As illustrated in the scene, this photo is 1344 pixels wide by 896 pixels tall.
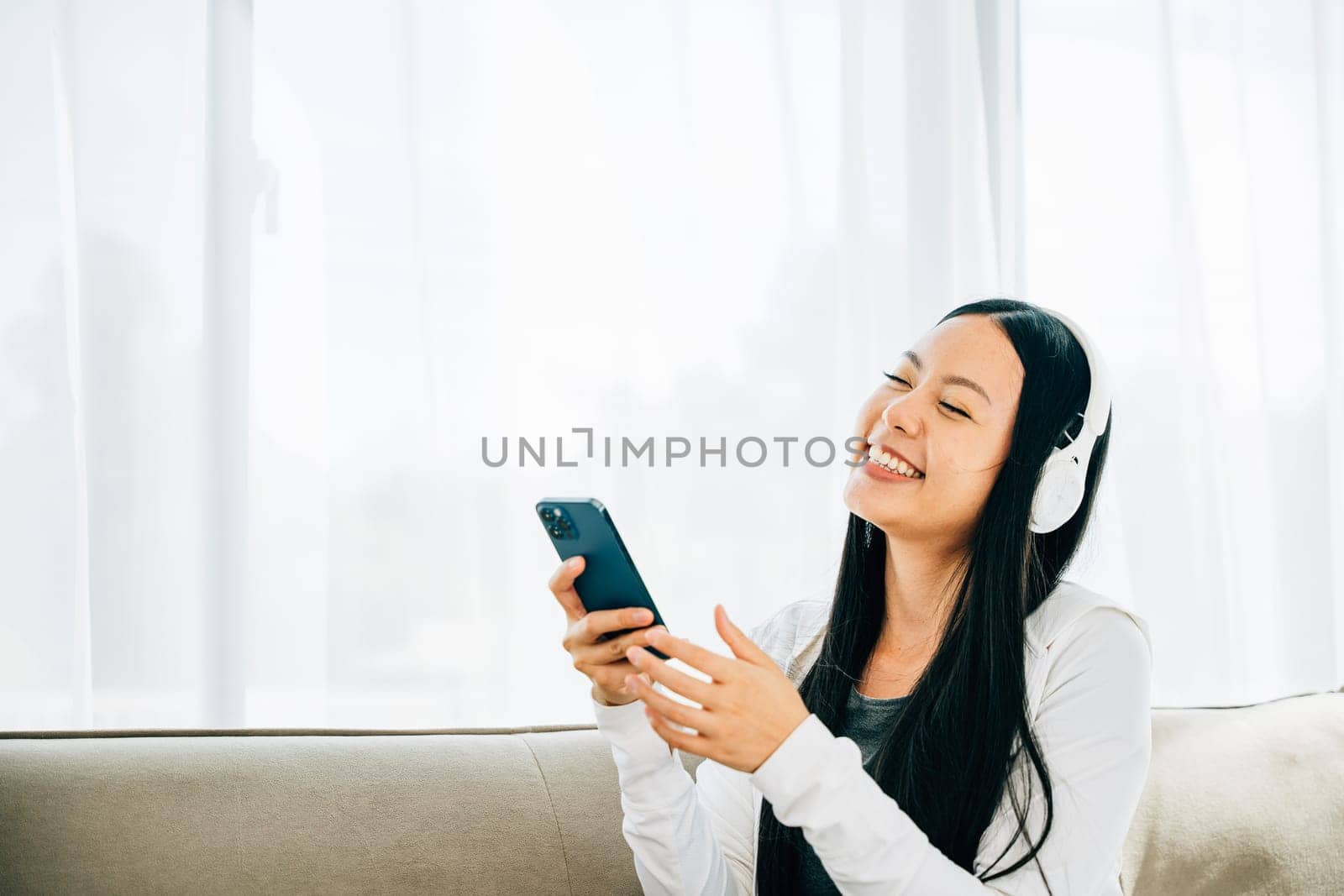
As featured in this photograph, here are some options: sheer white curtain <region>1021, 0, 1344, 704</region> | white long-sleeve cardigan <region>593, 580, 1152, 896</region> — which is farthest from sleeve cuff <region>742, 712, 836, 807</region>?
sheer white curtain <region>1021, 0, 1344, 704</region>

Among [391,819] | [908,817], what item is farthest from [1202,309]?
[391,819]

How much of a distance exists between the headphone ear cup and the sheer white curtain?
1222 millimetres

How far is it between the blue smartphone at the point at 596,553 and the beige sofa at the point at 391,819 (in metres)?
0.39

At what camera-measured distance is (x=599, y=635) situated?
1044 millimetres

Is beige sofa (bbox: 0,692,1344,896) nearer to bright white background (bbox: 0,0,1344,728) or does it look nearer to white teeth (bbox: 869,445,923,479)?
bright white background (bbox: 0,0,1344,728)

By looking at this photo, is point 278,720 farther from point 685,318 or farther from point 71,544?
point 685,318

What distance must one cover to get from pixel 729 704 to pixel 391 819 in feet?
1.87

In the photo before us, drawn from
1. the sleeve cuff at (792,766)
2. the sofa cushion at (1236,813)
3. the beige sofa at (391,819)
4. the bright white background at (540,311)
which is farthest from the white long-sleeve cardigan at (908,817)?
the bright white background at (540,311)

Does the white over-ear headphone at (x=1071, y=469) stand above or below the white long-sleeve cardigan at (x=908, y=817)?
above

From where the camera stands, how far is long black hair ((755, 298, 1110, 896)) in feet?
3.59

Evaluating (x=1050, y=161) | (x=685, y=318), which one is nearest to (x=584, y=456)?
(x=685, y=318)

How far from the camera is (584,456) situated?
1.88 m

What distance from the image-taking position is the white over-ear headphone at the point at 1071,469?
3.93 feet

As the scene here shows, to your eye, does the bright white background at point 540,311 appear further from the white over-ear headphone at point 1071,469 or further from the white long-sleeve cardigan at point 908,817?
the white over-ear headphone at point 1071,469
